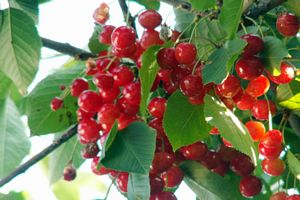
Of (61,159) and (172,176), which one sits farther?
(61,159)

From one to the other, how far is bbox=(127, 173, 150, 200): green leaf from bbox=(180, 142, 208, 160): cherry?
0.13 meters

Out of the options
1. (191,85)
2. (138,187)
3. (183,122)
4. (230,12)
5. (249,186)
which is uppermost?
(230,12)

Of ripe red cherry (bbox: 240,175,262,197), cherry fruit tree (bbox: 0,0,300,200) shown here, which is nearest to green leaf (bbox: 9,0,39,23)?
cherry fruit tree (bbox: 0,0,300,200)

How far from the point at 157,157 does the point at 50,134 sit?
44 centimetres

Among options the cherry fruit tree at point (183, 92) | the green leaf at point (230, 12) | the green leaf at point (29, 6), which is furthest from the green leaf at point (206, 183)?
the green leaf at point (29, 6)

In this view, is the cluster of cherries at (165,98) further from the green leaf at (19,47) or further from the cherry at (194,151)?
the green leaf at (19,47)

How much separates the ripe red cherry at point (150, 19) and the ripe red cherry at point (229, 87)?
22 centimetres

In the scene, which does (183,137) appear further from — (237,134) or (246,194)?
(246,194)

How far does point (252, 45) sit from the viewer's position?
1.28m

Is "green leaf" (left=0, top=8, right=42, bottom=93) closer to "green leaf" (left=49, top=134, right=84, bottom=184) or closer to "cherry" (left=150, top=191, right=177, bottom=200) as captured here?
"cherry" (left=150, top=191, right=177, bottom=200)

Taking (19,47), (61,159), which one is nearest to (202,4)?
(19,47)

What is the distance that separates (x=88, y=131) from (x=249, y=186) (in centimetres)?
39

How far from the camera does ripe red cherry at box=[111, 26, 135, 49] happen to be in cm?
138

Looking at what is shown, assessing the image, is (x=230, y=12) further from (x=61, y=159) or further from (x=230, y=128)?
(x=61, y=159)
